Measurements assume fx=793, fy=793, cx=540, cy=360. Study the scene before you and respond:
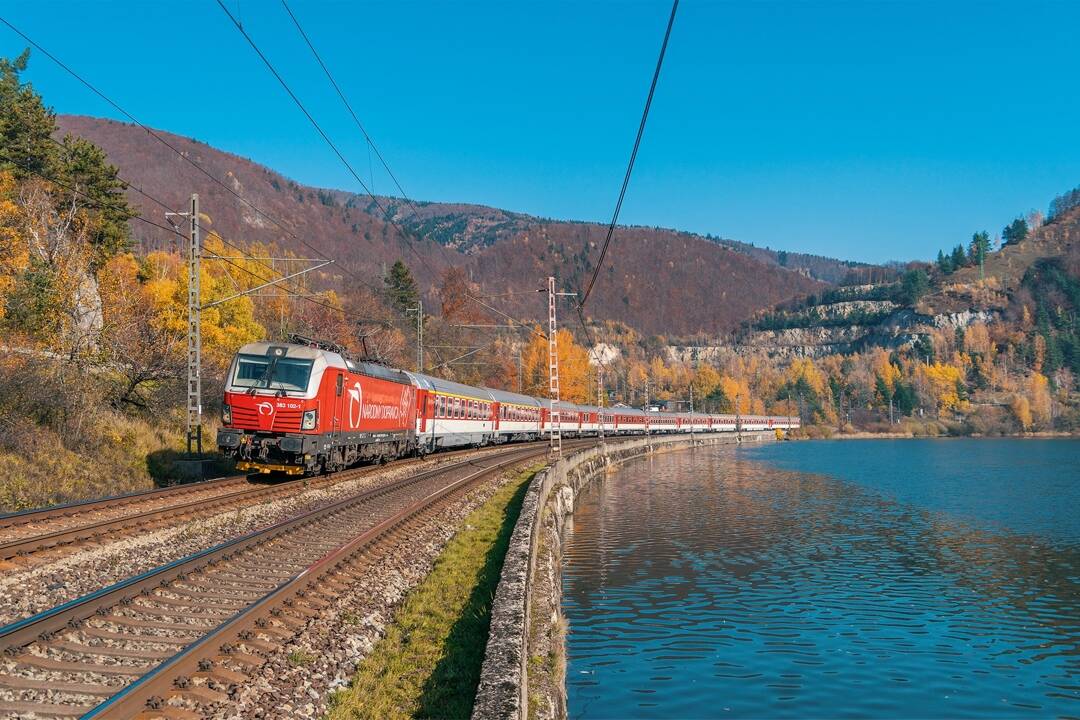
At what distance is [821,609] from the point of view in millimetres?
16109

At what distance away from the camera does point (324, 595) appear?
9742 mm

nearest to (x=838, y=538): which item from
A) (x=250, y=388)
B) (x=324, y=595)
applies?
(x=250, y=388)

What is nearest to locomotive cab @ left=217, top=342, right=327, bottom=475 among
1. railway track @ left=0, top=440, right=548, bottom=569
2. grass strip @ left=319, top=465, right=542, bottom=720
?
railway track @ left=0, top=440, right=548, bottom=569

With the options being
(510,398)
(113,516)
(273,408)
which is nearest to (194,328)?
(273,408)

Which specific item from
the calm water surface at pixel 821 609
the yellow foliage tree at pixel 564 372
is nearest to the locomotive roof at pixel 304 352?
the calm water surface at pixel 821 609

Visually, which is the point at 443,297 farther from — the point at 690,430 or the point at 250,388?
the point at 250,388

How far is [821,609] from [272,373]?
14.3m

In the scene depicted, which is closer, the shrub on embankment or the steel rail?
the steel rail

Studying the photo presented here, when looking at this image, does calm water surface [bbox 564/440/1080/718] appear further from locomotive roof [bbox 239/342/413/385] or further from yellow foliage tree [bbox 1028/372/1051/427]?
yellow foliage tree [bbox 1028/372/1051/427]

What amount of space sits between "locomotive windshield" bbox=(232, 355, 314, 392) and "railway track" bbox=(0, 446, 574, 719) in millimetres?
7835

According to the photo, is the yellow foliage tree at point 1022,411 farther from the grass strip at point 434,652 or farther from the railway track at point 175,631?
the railway track at point 175,631

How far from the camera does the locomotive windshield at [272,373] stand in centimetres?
2052

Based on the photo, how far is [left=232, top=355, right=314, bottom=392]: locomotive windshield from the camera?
2052 cm

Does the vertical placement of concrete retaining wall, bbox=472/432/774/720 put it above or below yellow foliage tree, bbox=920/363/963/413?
below
